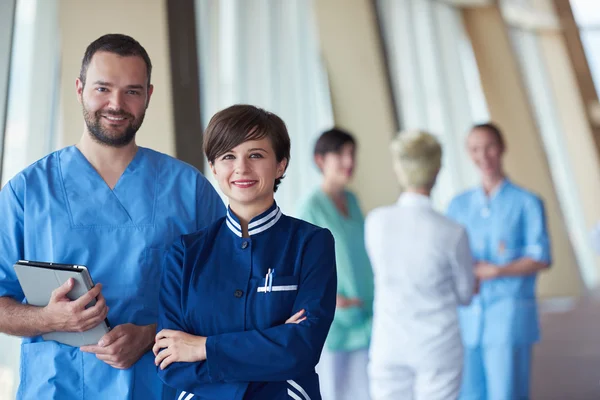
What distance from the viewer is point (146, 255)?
1270 mm

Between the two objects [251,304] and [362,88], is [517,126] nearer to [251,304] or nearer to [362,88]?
[362,88]

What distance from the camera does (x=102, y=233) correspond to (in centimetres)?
127

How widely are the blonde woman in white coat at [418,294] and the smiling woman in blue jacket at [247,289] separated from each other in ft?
3.92

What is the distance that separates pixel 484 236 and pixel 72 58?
2003 millimetres

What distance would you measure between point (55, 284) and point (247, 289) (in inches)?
13.6

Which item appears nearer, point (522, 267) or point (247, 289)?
point (247, 289)

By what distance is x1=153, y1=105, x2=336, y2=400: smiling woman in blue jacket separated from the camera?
40.9 inches

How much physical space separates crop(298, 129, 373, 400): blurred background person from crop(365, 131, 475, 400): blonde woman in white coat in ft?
0.98

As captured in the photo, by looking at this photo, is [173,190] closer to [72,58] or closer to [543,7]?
[72,58]

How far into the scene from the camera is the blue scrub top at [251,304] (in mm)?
1035

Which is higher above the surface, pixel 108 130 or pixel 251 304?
pixel 108 130

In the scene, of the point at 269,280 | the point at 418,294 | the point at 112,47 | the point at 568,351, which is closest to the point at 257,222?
the point at 269,280

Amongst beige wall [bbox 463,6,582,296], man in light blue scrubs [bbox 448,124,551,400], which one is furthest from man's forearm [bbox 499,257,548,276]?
beige wall [bbox 463,6,582,296]

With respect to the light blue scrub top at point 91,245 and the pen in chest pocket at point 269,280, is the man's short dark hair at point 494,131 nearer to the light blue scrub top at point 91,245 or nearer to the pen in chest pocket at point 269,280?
the light blue scrub top at point 91,245
